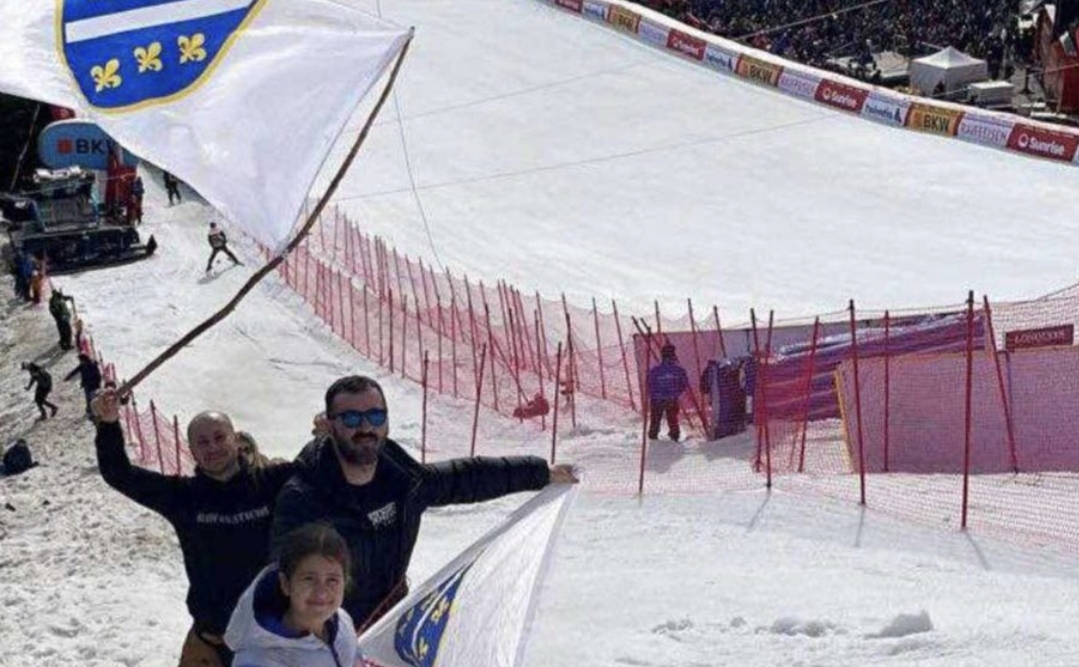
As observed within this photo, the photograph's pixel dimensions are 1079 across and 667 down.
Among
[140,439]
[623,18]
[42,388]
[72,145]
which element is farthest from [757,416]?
[623,18]

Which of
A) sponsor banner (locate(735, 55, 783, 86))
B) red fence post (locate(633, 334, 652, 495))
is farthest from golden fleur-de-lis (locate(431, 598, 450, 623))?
sponsor banner (locate(735, 55, 783, 86))

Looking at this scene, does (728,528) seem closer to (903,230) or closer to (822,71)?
(903,230)

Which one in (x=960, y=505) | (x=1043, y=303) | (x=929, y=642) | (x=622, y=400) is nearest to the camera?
(x=929, y=642)

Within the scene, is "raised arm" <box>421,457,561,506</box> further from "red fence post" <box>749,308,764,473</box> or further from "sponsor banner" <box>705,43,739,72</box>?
"sponsor banner" <box>705,43,739,72</box>

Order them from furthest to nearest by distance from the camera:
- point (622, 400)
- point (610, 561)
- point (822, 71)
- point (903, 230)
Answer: point (822, 71) < point (903, 230) < point (622, 400) < point (610, 561)


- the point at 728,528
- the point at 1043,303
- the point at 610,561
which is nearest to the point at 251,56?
the point at 610,561

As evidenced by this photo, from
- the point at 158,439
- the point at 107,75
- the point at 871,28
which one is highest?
the point at 107,75

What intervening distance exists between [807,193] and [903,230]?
10.5 feet

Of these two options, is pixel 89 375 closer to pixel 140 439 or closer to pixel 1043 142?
pixel 140 439

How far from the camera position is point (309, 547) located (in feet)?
16.3

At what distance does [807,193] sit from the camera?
39.2 meters

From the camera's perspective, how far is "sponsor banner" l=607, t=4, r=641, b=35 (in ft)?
164

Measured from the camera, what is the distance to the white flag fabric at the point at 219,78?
7.80 m

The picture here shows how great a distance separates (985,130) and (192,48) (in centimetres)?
3330
